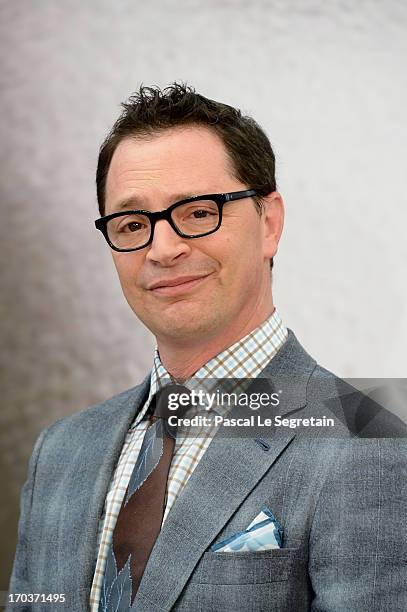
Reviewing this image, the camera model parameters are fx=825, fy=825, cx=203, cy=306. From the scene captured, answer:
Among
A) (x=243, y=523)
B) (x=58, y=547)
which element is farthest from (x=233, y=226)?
(x=58, y=547)

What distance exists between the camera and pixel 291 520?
1061mm

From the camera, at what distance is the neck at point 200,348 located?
1.27 metres

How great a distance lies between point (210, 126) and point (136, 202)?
0.59 ft

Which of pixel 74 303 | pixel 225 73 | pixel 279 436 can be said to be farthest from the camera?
pixel 74 303

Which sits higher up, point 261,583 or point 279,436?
point 279,436

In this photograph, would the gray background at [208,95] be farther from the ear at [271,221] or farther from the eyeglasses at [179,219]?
the eyeglasses at [179,219]

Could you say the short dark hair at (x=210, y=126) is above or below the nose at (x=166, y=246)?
above

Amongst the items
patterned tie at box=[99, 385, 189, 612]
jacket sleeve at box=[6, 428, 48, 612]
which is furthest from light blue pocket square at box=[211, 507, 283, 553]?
jacket sleeve at box=[6, 428, 48, 612]

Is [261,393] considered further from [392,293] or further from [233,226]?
[392,293]

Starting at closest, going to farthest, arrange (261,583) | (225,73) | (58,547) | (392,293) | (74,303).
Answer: (261,583) → (58,547) → (392,293) → (225,73) → (74,303)

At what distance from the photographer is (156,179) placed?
48.0 inches

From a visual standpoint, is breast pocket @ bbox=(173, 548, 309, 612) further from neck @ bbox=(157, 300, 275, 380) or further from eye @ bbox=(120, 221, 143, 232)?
eye @ bbox=(120, 221, 143, 232)

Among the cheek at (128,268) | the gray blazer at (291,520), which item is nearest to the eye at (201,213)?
the cheek at (128,268)

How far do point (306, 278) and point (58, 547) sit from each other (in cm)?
75
